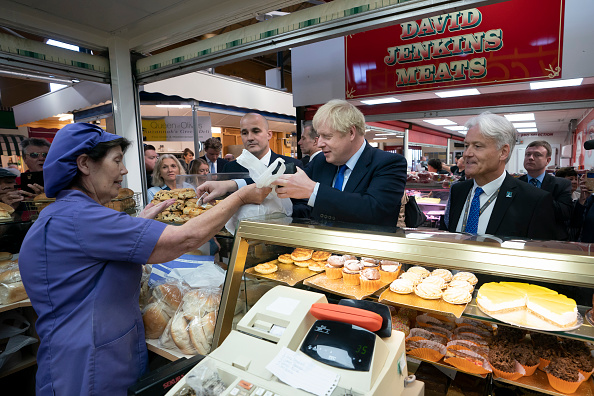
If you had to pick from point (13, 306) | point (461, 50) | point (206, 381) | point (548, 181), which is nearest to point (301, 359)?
point (206, 381)

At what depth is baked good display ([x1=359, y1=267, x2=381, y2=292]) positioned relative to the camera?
1487mm

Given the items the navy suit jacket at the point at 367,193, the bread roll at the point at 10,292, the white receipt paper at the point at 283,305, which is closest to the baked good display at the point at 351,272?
the navy suit jacket at the point at 367,193

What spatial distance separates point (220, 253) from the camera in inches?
95.3

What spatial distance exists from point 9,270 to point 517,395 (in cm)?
365

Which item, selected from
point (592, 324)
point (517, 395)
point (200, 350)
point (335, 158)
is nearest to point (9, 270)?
point (200, 350)

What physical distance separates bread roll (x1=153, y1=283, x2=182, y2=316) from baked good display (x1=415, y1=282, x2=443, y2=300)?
4.31 ft

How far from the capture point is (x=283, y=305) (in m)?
1.22

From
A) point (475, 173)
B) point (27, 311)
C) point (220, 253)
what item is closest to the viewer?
point (475, 173)

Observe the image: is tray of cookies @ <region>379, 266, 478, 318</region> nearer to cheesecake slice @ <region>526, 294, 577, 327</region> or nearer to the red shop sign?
cheesecake slice @ <region>526, 294, 577, 327</region>

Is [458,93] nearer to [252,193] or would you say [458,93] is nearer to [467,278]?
[467,278]

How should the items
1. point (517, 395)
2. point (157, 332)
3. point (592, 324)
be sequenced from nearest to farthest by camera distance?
1. point (592, 324)
2. point (517, 395)
3. point (157, 332)

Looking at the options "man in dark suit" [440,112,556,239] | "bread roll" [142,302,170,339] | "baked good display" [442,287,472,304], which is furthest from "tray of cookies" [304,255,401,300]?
"bread roll" [142,302,170,339]

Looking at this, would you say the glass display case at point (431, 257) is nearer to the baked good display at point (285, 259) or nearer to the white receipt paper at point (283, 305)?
the baked good display at point (285, 259)

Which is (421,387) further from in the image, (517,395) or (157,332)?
(157,332)
